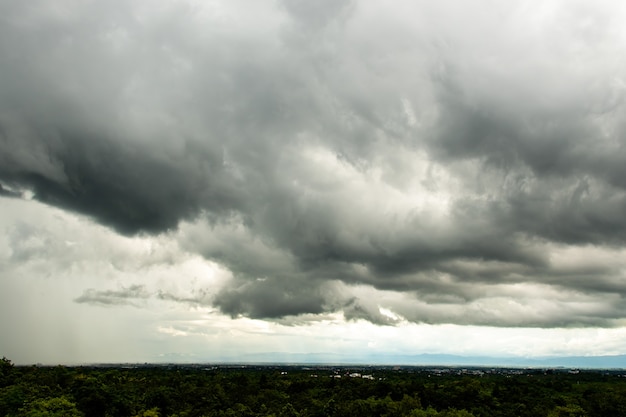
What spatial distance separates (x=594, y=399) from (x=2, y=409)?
135348 mm

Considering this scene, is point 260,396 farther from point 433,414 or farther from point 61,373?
point 61,373

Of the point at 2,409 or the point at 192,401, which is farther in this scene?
the point at 192,401

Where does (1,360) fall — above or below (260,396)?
above

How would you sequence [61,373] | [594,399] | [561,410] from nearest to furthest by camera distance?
[561,410] → [594,399] → [61,373]

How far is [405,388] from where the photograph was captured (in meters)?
149

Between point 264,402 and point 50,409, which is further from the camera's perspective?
point 264,402

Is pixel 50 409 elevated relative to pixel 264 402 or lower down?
elevated

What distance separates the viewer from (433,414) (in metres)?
80.9

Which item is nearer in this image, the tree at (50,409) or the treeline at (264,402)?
the tree at (50,409)

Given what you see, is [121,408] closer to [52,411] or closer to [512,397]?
[52,411]

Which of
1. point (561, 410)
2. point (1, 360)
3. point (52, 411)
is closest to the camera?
point (52, 411)

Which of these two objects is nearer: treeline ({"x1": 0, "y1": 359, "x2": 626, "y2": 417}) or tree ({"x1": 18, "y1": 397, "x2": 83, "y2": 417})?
tree ({"x1": 18, "y1": 397, "x2": 83, "y2": 417})

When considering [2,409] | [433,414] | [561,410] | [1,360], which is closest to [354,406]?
[433,414]

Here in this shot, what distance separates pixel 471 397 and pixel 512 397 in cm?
1919
